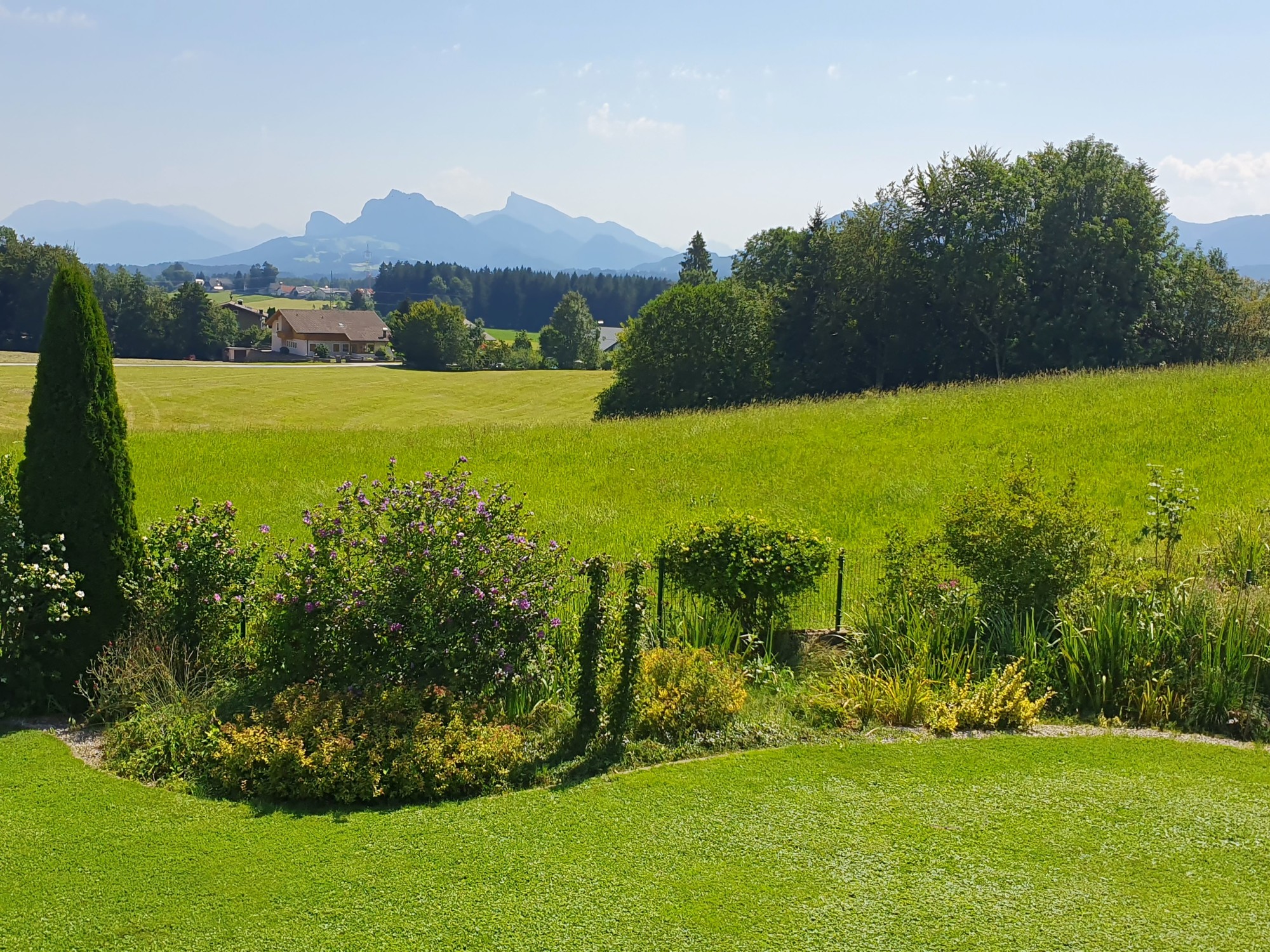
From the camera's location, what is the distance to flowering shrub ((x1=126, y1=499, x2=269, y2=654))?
8414 mm

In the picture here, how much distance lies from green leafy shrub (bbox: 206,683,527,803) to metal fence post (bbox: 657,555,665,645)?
253 cm

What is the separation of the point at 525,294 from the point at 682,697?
15871 cm

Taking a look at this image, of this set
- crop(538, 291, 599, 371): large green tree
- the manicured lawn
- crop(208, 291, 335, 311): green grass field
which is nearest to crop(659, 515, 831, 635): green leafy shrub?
the manicured lawn

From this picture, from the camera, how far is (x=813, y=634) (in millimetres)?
9625

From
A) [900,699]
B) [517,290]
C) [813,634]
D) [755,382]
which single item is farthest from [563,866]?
[517,290]

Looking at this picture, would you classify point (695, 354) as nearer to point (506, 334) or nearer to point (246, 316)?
point (246, 316)

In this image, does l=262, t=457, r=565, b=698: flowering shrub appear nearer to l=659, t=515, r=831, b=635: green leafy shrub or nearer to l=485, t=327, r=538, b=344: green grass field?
l=659, t=515, r=831, b=635: green leafy shrub

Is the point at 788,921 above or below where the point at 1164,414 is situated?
below

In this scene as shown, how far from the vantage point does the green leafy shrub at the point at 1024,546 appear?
874cm

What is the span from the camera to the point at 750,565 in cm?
927

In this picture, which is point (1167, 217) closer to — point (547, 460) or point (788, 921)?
point (547, 460)

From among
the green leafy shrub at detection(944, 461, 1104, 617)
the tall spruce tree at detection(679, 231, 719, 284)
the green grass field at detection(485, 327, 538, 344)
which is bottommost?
the green leafy shrub at detection(944, 461, 1104, 617)

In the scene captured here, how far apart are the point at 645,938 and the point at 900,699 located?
3655 mm

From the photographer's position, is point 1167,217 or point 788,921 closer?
point 788,921
